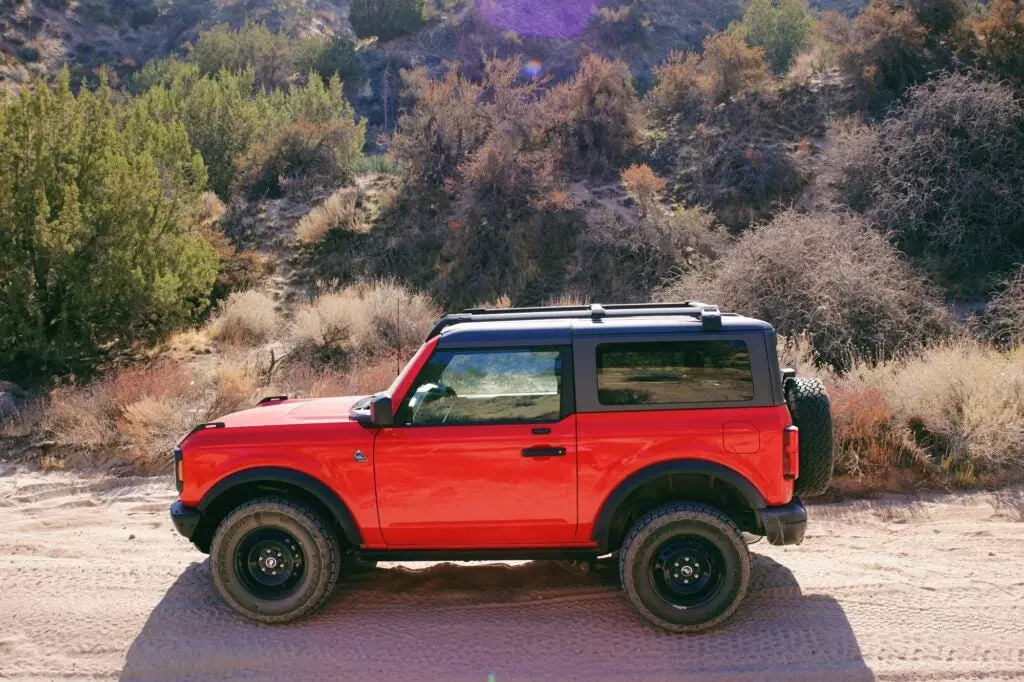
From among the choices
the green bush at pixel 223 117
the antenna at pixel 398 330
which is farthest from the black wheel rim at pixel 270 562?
the green bush at pixel 223 117

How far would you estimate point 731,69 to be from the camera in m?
23.3

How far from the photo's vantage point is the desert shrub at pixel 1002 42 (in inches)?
716

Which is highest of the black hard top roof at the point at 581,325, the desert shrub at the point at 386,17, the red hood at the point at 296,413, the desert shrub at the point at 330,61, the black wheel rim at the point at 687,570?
the desert shrub at the point at 386,17

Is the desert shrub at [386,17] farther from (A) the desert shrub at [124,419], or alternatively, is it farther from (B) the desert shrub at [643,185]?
(A) the desert shrub at [124,419]

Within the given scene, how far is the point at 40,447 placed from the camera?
10133mm

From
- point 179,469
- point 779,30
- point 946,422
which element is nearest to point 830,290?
point 946,422

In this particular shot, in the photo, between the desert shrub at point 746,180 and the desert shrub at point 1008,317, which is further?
the desert shrub at point 746,180

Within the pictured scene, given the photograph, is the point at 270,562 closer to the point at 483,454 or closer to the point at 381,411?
the point at 381,411

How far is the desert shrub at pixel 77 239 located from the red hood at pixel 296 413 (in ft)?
27.8

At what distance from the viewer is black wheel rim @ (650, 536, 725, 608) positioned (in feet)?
16.7

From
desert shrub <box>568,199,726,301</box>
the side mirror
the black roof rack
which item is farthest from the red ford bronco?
desert shrub <box>568,199,726,301</box>

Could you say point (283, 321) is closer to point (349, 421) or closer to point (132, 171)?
point (132, 171)

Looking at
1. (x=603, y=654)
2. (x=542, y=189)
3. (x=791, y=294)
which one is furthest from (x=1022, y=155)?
(x=603, y=654)

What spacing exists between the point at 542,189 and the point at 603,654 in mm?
15837
